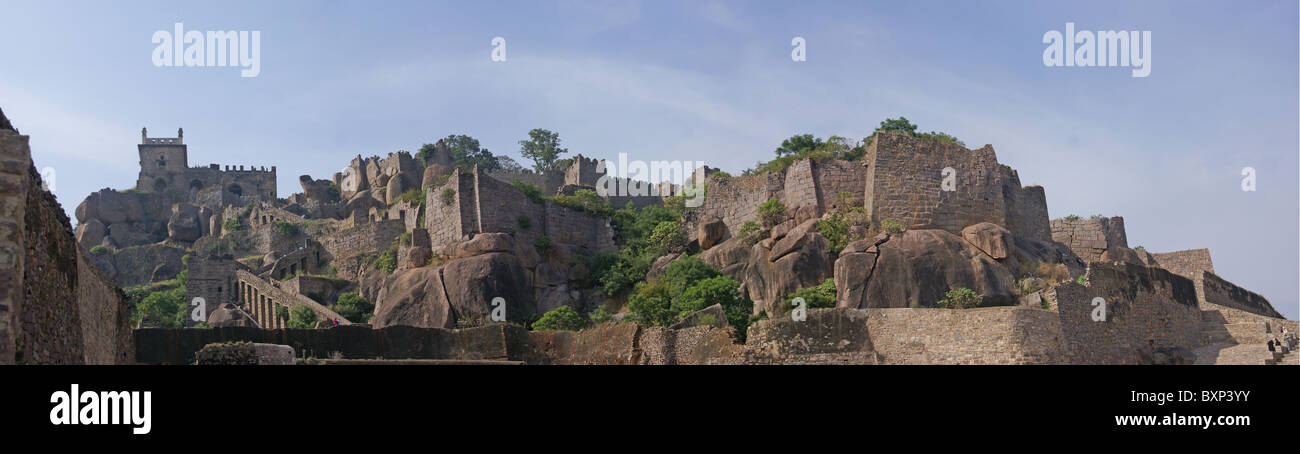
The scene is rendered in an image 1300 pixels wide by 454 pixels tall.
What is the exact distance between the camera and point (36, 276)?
12453mm

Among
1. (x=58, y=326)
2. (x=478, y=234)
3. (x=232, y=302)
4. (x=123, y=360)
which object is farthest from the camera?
(x=232, y=302)

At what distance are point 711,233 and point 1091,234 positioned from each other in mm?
16637

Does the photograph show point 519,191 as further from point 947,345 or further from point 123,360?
point 123,360

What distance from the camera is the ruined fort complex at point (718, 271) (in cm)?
2142

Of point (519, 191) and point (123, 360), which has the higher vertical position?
point (519, 191)

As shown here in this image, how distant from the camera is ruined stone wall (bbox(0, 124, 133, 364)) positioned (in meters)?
11.0

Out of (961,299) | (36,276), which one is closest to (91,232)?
(961,299)

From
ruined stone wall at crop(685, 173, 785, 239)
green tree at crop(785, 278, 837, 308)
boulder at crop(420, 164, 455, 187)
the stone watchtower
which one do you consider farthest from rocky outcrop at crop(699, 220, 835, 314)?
the stone watchtower

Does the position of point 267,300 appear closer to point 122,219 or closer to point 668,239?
point 668,239

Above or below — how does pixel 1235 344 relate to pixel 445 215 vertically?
below

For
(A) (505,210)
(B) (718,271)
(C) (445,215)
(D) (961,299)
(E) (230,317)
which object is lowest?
(E) (230,317)
